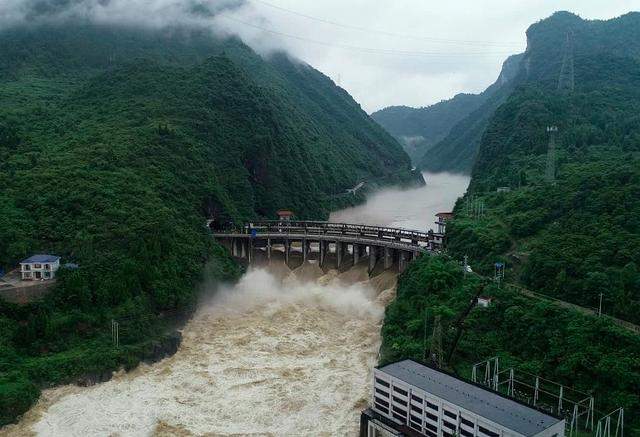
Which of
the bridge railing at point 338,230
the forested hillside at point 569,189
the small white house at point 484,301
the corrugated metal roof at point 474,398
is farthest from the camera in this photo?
the bridge railing at point 338,230

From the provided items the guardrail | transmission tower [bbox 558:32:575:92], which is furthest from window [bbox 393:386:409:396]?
transmission tower [bbox 558:32:575:92]

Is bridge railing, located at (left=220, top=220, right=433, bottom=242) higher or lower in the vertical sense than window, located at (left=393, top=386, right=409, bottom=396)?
higher

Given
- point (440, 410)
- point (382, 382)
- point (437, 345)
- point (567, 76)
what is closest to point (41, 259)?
Answer: point (382, 382)

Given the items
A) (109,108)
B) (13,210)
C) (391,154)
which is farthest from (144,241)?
(391,154)

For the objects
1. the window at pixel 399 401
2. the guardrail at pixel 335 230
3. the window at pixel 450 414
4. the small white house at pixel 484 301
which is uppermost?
the guardrail at pixel 335 230

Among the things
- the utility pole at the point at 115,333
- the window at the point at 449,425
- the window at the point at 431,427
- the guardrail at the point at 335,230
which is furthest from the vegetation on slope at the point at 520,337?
the utility pole at the point at 115,333

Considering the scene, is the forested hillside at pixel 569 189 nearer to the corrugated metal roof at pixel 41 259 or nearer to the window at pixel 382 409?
the window at pixel 382 409

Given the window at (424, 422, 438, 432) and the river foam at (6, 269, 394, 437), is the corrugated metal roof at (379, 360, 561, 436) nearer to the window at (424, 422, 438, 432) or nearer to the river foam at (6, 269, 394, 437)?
the window at (424, 422, 438, 432)
